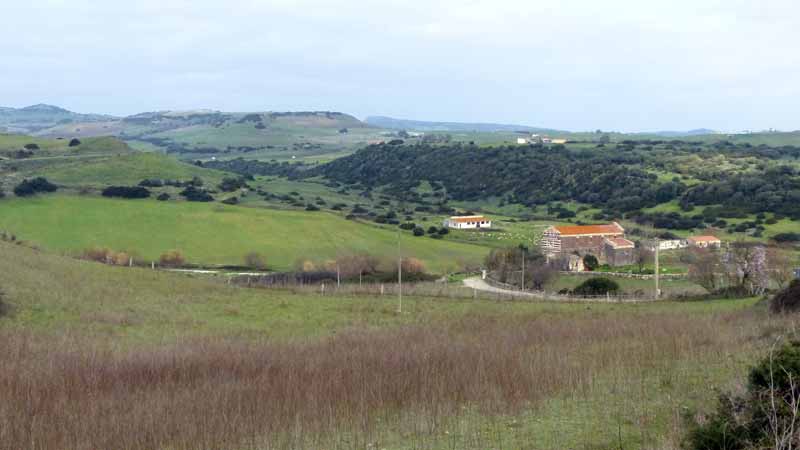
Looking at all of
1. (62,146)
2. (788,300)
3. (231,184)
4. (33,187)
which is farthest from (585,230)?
(62,146)

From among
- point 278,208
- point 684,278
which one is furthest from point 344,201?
point 684,278

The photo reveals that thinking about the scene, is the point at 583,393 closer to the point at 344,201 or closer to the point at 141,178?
the point at 141,178

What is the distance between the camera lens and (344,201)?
4370 inches

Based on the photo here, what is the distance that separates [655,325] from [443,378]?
10.2 metres

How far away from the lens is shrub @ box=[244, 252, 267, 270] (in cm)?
6041

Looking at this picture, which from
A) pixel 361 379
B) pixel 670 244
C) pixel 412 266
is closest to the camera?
pixel 361 379

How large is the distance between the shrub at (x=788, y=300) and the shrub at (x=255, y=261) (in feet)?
134

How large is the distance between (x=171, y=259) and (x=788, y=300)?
150 feet

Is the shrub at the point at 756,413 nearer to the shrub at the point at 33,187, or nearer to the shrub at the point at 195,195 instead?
the shrub at the point at 33,187

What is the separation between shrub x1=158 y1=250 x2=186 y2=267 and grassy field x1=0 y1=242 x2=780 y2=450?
3213cm

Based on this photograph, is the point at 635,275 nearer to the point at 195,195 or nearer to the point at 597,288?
the point at 597,288

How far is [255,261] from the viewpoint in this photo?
6106 centimetres

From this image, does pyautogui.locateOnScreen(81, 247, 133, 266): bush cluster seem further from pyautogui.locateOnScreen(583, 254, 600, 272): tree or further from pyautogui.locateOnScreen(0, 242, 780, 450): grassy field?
pyautogui.locateOnScreen(583, 254, 600, 272): tree

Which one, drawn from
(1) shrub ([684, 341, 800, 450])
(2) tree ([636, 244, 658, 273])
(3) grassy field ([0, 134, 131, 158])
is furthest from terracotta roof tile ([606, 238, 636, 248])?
(3) grassy field ([0, 134, 131, 158])
